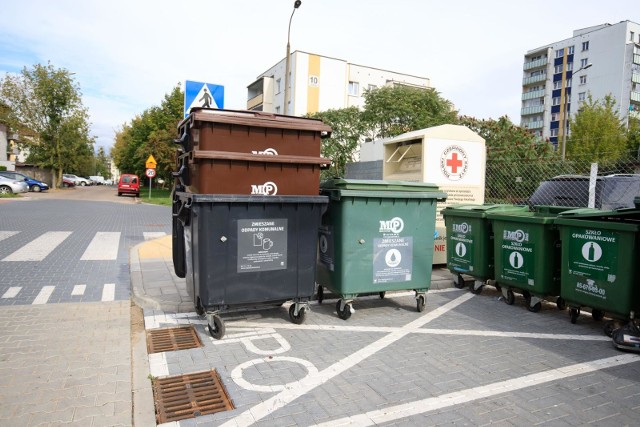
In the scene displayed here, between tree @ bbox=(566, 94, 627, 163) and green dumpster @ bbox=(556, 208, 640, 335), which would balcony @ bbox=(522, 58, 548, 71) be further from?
green dumpster @ bbox=(556, 208, 640, 335)

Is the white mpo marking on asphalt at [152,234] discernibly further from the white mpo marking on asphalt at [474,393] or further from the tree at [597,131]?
the tree at [597,131]

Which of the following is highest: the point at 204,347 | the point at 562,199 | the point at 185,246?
the point at 562,199

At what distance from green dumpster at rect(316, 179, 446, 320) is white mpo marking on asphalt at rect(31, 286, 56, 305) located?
350 centimetres

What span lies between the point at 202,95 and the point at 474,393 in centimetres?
579

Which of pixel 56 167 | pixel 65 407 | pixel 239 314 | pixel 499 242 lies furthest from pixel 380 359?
pixel 56 167

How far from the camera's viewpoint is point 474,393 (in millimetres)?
3465

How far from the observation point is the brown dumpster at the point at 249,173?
14.5 feet

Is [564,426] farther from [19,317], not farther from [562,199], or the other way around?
[562,199]

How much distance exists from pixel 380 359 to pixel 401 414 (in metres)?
0.98

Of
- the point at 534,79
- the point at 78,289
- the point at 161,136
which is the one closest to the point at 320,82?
the point at 161,136

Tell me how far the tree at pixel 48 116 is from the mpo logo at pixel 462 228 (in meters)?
39.5

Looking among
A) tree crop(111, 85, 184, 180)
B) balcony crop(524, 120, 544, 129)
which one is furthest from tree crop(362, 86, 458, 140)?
balcony crop(524, 120, 544, 129)

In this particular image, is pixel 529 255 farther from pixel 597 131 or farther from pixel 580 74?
pixel 580 74

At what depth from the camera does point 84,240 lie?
1057 cm
